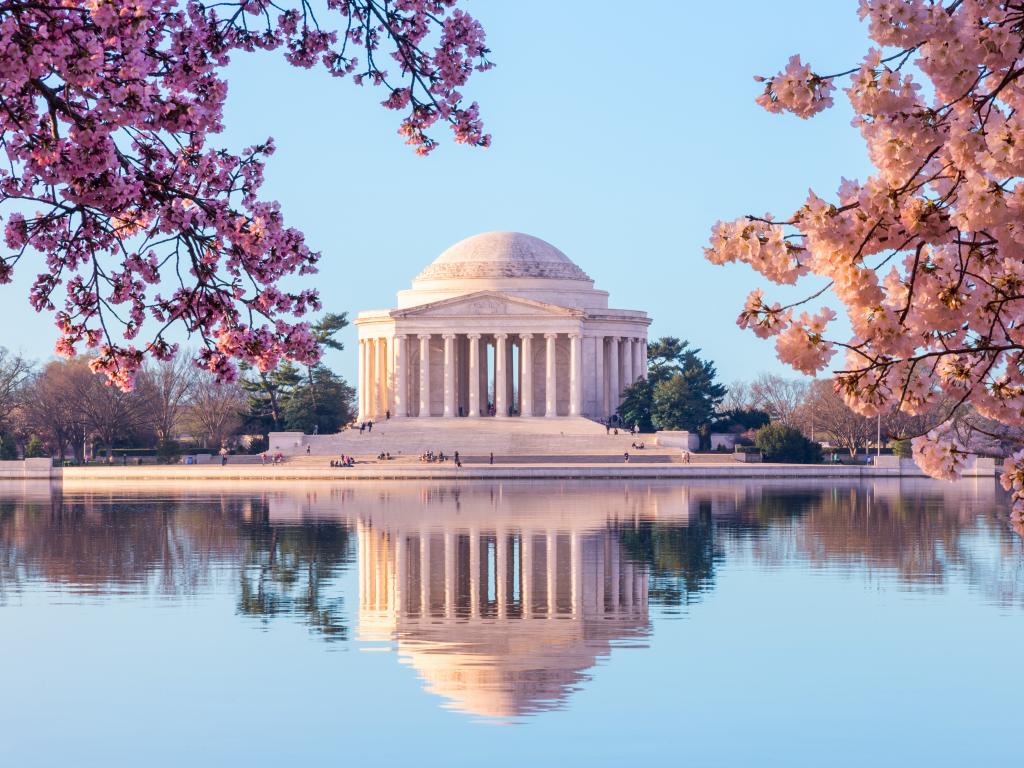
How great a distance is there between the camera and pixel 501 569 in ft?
104

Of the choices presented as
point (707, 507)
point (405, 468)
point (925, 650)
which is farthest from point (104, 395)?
point (925, 650)

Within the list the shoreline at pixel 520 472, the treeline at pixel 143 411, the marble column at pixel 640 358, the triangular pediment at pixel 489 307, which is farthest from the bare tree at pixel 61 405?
the marble column at pixel 640 358

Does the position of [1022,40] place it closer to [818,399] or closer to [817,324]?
[817,324]

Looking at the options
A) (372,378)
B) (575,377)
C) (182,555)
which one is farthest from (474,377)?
(182,555)

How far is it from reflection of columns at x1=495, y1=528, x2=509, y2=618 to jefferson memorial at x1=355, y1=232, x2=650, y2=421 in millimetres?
77879

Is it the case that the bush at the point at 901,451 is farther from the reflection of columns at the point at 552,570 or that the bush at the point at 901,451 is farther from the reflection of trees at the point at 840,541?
the reflection of columns at the point at 552,570

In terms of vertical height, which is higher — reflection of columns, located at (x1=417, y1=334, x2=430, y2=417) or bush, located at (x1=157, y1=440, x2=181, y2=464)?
reflection of columns, located at (x1=417, y1=334, x2=430, y2=417)

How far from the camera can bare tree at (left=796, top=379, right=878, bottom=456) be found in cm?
10923

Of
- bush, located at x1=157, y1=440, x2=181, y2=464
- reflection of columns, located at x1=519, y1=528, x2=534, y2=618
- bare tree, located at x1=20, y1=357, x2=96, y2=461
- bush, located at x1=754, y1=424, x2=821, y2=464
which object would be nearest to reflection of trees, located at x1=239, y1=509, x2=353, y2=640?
reflection of columns, located at x1=519, y1=528, x2=534, y2=618

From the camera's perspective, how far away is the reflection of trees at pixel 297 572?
994 inches

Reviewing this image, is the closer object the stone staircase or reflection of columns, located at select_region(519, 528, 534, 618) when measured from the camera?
reflection of columns, located at select_region(519, 528, 534, 618)

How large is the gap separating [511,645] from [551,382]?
9748cm

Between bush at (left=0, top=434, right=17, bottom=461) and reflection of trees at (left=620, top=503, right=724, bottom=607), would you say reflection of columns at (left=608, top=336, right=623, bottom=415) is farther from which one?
reflection of trees at (left=620, top=503, right=724, bottom=607)

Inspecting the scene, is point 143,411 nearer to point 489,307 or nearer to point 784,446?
point 489,307
